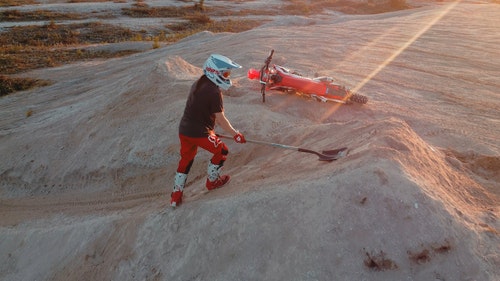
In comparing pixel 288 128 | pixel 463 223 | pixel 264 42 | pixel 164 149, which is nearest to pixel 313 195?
pixel 463 223

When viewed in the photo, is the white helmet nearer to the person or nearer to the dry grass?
the person

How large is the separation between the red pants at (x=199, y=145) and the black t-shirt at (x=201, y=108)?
0.08 m

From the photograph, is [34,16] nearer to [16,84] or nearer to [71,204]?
[16,84]

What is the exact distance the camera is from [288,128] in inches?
291

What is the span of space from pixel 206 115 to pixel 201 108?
0.13 m

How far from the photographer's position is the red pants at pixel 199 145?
5.04 metres

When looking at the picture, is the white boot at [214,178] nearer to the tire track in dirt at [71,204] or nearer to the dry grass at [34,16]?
the tire track in dirt at [71,204]

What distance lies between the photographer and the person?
4801 millimetres

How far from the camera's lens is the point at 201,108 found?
4910 millimetres

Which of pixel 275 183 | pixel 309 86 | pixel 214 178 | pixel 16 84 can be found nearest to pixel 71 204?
pixel 214 178

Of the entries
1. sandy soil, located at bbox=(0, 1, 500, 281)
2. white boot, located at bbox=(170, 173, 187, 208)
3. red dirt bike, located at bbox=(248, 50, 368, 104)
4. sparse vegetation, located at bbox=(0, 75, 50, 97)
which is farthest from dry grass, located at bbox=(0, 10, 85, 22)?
white boot, located at bbox=(170, 173, 187, 208)

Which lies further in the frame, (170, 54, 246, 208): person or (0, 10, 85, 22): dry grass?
(0, 10, 85, 22): dry grass

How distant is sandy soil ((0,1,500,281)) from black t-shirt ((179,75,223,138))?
37.9 inches

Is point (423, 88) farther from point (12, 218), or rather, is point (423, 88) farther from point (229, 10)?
point (229, 10)
